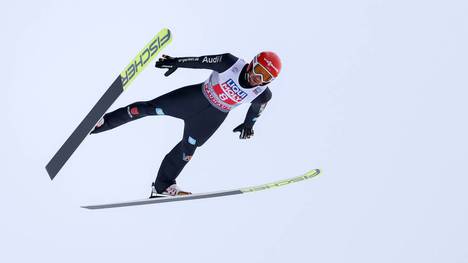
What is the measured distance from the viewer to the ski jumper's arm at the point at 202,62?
6754mm

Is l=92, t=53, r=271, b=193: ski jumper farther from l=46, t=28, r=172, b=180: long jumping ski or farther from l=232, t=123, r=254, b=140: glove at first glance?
l=46, t=28, r=172, b=180: long jumping ski

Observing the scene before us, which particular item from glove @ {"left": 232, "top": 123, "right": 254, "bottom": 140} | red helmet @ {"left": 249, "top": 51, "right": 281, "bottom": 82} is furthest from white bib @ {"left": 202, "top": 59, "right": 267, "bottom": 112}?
glove @ {"left": 232, "top": 123, "right": 254, "bottom": 140}

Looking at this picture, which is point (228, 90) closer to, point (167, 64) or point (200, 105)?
point (200, 105)

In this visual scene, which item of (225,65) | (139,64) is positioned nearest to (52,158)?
(139,64)

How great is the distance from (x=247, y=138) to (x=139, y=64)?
2.01m

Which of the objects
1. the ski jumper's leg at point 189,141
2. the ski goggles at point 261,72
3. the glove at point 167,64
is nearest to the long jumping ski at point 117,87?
the glove at point 167,64

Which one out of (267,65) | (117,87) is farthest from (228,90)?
(117,87)

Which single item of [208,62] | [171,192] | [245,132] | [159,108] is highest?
[208,62]

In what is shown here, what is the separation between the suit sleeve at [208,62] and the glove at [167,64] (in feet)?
0.10

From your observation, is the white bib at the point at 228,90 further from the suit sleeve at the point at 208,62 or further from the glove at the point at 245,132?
the glove at the point at 245,132

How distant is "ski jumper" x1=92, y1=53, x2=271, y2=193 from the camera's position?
679 cm

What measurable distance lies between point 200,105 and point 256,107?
0.58 m

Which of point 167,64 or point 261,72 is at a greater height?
point 167,64

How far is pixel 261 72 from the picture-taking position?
6590mm
